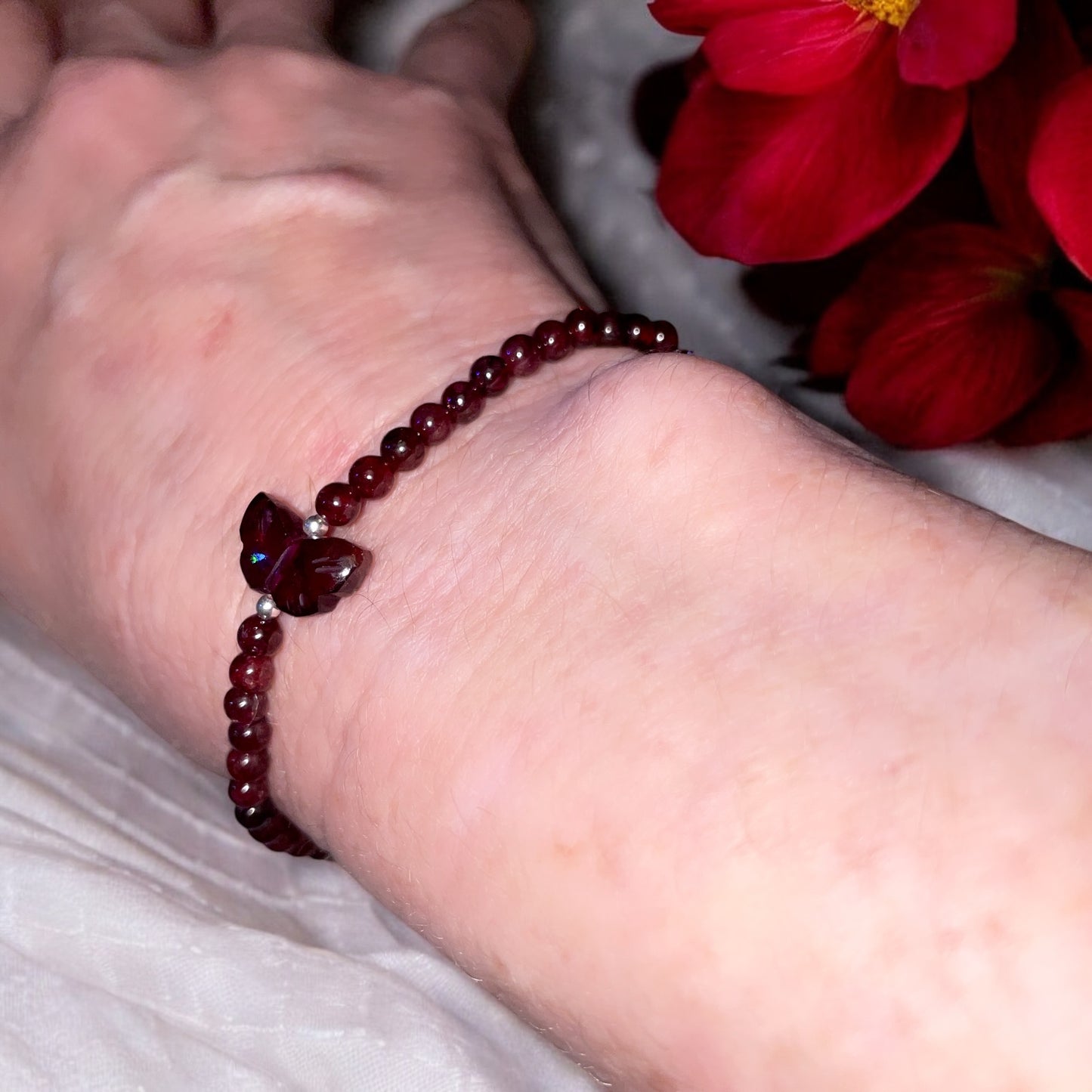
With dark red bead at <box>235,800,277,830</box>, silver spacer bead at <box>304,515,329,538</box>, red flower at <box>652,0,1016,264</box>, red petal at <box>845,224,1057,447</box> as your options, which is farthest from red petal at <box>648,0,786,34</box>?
dark red bead at <box>235,800,277,830</box>

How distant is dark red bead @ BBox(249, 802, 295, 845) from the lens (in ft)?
1.38

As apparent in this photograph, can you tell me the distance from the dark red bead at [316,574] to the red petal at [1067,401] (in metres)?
0.25

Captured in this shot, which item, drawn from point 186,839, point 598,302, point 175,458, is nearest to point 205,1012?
point 186,839

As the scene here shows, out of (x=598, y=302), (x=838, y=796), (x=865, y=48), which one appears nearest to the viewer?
(x=838, y=796)

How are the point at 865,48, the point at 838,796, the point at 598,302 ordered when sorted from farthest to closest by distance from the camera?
1. the point at 598,302
2. the point at 865,48
3. the point at 838,796

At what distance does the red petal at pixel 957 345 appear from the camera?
0.41 meters

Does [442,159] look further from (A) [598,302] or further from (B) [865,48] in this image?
(B) [865,48]

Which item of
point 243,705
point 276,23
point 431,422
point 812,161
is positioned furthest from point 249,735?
point 276,23

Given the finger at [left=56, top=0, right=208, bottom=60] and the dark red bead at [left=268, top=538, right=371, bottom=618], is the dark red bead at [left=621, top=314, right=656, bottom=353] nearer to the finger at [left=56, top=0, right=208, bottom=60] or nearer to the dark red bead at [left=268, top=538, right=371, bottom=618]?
the dark red bead at [left=268, top=538, right=371, bottom=618]

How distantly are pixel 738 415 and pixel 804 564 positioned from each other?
57mm

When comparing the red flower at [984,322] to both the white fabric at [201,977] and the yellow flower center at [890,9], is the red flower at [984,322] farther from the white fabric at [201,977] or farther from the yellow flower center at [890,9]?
the white fabric at [201,977]

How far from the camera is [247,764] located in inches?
15.5

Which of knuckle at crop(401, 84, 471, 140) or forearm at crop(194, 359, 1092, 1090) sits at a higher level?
knuckle at crop(401, 84, 471, 140)

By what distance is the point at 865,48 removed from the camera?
39 centimetres
